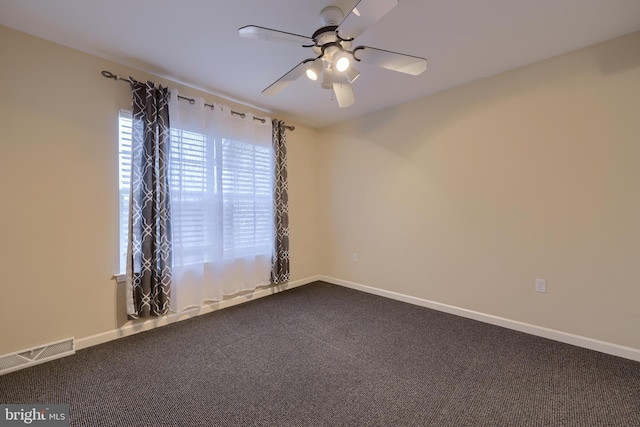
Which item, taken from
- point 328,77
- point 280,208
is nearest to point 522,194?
point 328,77

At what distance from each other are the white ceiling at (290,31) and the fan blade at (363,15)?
309 mm

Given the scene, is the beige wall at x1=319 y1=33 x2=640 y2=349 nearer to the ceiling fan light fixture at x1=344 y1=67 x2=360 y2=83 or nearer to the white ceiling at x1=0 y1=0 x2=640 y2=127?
the white ceiling at x1=0 y1=0 x2=640 y2=127

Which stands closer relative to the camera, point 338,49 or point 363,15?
point 363,15

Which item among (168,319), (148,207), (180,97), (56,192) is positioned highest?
(180,97)

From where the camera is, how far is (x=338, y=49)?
173 cm

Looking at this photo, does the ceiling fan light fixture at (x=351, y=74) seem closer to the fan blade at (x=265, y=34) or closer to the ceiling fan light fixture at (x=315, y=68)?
the ceiling fan light fixture at (x=315, y=68)

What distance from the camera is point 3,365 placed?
1.91 m

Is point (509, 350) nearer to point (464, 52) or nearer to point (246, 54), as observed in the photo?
point (464, 52)

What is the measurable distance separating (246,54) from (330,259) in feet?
9.72

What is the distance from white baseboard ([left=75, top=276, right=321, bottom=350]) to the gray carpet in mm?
83

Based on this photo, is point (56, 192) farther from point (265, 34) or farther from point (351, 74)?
point (351, 74)

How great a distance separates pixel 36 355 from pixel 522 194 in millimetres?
4250

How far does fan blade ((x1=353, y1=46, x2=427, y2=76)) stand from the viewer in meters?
1.70

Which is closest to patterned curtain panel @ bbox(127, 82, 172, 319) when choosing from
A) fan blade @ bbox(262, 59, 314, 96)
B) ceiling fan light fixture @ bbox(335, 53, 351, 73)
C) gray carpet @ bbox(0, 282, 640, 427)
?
gray carpet @ bbox(0, 282, 640, 427)
